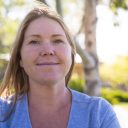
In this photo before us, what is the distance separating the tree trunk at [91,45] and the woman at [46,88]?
618 cm

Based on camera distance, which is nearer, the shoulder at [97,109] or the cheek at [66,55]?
the cheek at [66,55]

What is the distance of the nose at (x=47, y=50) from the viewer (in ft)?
8.73

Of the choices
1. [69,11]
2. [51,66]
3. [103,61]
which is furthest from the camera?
[103,61]

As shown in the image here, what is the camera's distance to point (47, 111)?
286cm

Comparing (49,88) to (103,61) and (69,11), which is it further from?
(103,61)

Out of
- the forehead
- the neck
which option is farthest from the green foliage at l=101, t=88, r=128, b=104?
→ the forehead

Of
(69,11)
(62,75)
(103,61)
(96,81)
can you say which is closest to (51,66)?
(62,75)

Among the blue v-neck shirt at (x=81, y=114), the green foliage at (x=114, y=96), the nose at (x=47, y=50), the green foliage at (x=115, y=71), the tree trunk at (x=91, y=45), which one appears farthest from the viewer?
the green foliage at (x=115, y=71)

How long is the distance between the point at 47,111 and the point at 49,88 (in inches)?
6.1

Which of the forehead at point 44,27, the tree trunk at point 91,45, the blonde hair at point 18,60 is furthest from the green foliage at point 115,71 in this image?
the forehead at point 44,27

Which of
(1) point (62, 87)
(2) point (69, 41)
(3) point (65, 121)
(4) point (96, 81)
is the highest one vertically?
(2) point (69, 41)

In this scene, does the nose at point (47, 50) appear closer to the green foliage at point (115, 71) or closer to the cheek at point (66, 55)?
the cheek at point (66, 55)

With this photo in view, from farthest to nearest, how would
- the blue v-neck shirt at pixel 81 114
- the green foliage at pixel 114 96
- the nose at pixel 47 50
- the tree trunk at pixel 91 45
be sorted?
1. the green foliage at pixel 114 96
2. the tree trunk at pixel 91 45
3. the blue v-neck shirt at pixel 81 114
4. the nose at pixel 47 50

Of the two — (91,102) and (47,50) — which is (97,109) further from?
(47,50)
